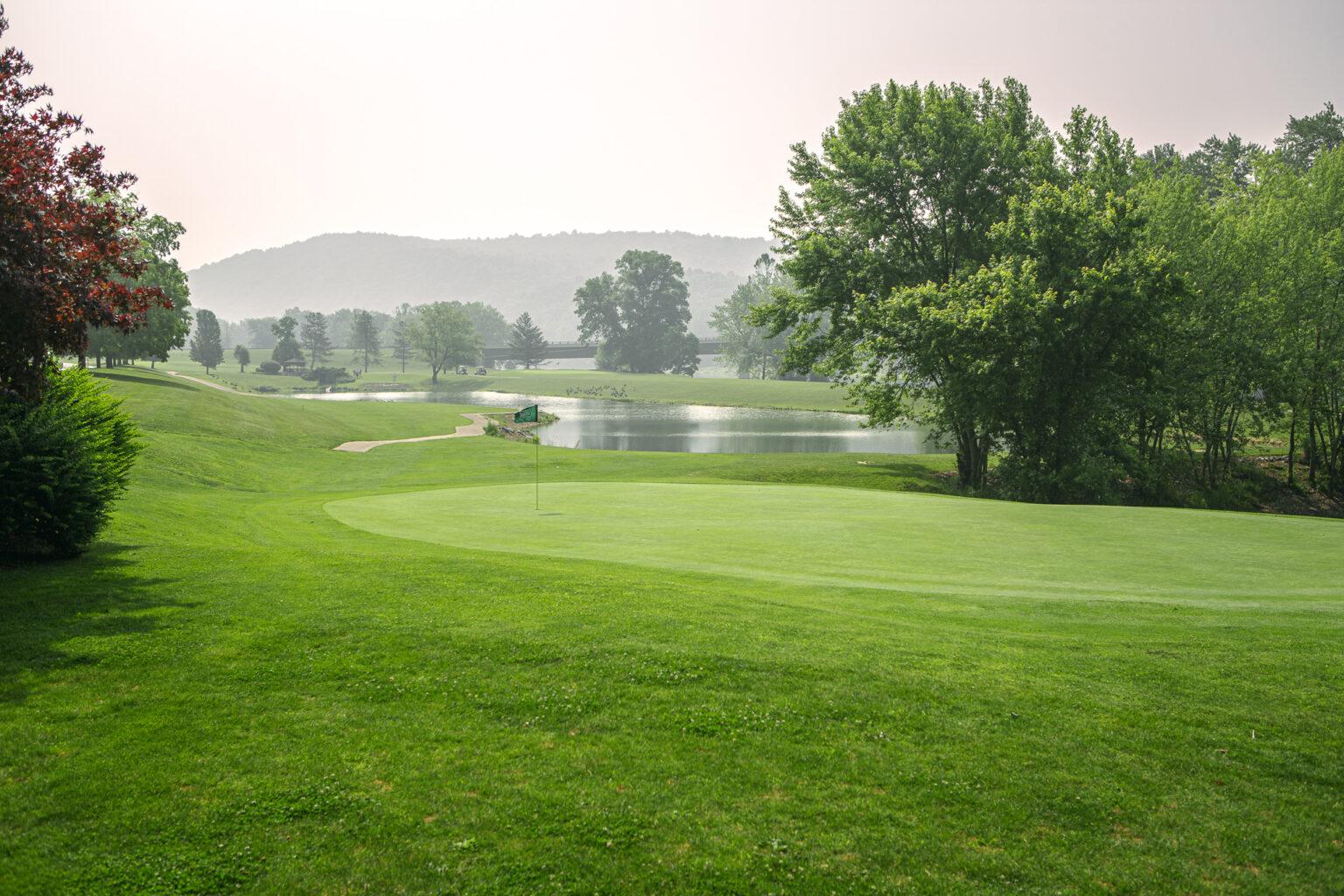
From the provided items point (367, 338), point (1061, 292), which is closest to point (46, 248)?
point (1061, 292)

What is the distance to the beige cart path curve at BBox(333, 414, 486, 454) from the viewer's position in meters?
→ 47.9

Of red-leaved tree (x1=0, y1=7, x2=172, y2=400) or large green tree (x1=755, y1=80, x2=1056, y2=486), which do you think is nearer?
red-leaved tree (x1=0, y1=7, x2=172, y2=400)

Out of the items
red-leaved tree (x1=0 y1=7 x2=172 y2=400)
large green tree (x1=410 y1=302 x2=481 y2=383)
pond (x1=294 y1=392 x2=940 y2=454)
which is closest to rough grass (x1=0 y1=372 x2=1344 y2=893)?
red-leaved tree (x1=0 y1=7 x2=172 y2=400)

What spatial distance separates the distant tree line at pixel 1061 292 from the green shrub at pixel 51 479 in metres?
28.6

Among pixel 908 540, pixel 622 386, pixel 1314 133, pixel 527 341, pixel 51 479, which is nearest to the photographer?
pixel 51 479

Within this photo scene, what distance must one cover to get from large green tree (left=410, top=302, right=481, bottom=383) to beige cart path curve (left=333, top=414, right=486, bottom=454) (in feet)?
271

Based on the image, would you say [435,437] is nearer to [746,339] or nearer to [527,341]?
[746,339]

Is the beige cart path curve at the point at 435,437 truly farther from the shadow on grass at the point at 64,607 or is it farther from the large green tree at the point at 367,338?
the large green tree at the point at 367,338

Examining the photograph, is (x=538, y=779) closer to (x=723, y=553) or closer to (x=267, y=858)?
(x=267, y=858)

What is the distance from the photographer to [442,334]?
154 m

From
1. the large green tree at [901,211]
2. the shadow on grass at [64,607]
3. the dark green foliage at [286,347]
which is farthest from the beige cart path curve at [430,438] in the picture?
the dark green foliage at [286,347]

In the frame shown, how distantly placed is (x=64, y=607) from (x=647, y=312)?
516 feet

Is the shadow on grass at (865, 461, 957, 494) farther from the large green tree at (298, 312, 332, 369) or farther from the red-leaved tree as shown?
the large green tree at (298, 312, 332, 369)

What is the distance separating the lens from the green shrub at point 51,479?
10.9 meters
